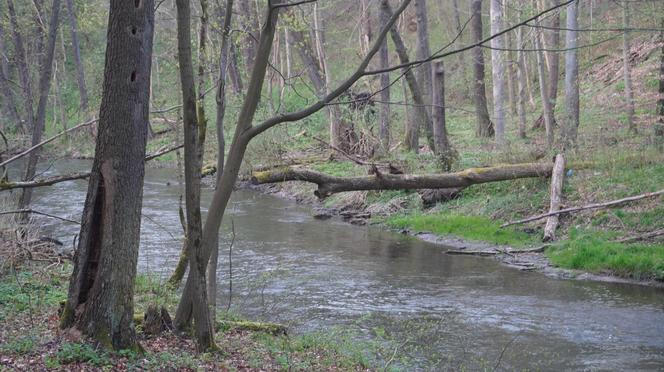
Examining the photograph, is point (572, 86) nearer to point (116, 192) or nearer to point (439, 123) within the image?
point (439, 123)

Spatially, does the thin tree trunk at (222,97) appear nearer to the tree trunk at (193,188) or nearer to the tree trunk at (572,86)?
the tree trunk at (193,188)

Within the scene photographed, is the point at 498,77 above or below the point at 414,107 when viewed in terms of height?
above

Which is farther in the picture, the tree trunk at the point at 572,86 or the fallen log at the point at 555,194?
the tree trunk at the point at 572,86

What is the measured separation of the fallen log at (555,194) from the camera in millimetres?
15180

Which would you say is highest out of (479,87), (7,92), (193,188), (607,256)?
(7,92)

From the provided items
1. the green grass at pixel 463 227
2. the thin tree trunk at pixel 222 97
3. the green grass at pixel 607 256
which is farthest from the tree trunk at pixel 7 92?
the green grass at pixel 607 256

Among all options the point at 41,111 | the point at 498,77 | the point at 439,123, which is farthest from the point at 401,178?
the point at 498,77

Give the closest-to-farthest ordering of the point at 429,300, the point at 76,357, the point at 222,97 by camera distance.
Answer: the point at 76,357
the point at 222,97
the point at 429,300

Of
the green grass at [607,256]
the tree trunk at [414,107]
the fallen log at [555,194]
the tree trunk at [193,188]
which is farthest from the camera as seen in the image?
the tree trunk at [414,107]

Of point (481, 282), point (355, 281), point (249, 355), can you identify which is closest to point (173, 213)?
point (355, 281)

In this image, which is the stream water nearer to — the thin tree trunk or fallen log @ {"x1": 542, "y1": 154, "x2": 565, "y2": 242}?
fallen log @ {"x1": 542, "y1": 154, "x2": 565, "y2": 242}

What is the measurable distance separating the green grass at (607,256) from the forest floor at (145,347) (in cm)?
656

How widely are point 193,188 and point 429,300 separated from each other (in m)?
5.90

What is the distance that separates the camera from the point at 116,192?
6391 millimetres
